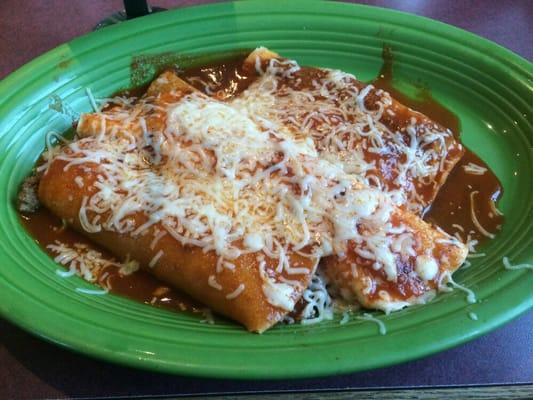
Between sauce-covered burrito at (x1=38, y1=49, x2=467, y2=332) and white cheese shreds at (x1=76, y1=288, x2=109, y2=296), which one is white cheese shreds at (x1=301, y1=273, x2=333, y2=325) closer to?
sauce-covered burrito at (x1=38, y1=49, x2=467, y2=332)

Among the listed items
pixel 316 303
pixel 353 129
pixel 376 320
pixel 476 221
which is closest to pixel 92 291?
pixel 316 303

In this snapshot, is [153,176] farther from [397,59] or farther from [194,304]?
[397,59]

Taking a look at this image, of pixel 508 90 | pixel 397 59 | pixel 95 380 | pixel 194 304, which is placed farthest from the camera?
pixel 397 59

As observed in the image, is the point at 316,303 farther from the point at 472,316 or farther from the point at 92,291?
the point at 92,291

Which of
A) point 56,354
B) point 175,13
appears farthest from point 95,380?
point 175,13

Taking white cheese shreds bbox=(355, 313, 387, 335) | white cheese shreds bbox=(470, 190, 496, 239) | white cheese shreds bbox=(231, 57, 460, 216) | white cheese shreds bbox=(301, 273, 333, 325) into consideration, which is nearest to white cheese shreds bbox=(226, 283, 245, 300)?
white cheese shreds bbox=(301, 273, 333, 325)

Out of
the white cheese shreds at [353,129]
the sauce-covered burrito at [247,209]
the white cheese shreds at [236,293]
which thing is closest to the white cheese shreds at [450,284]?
the sauce-covered burrito at [247,209]

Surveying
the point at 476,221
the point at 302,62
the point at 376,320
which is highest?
the point at 302,62
